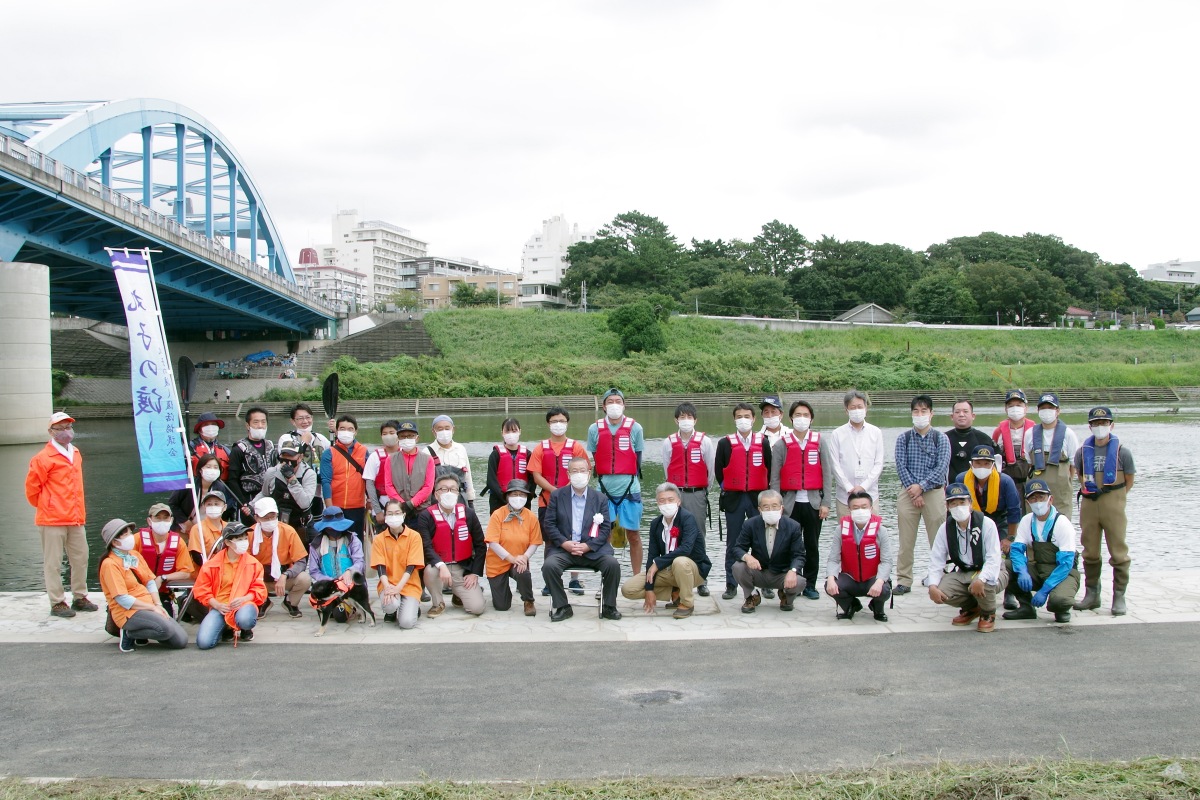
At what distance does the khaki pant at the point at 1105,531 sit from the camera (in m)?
7.66

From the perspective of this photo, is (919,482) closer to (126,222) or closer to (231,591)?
(231,591)

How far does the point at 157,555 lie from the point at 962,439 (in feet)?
24.6

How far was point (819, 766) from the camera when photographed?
4.64 metres

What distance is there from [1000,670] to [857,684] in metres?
1.06

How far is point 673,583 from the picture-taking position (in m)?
7.96

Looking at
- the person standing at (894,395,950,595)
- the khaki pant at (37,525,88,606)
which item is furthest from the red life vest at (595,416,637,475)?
the khaki pant at (37,525,88,606)

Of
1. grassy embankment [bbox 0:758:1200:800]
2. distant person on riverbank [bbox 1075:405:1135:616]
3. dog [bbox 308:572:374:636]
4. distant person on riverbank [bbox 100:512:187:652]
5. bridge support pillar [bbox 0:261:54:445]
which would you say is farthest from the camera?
bridge support pillar [bbox 0:261:54:445]

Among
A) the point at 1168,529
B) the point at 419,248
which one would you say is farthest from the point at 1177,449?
the point at 419,248

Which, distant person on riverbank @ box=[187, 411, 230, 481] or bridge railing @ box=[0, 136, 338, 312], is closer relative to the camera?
distant person on riverbank @ box=[187, 411, 230, 481]

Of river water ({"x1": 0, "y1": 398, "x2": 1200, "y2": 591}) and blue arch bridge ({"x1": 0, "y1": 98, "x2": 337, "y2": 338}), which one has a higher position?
blue arch bridge ({"x1": 0, "y1": 98, "x2": 337, "y2": 338})

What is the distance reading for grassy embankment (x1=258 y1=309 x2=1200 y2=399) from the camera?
177 feet

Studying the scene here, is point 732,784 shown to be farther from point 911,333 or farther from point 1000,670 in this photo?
point 911,333

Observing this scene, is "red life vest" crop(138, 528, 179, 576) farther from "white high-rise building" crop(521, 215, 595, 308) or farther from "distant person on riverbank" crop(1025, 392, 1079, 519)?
"white high-rise building" crop(521, 215, 595, 308)

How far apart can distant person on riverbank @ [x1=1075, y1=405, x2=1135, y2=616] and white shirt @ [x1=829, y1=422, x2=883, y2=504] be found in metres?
1.79
